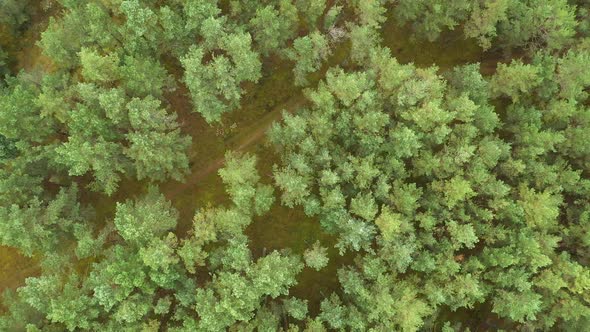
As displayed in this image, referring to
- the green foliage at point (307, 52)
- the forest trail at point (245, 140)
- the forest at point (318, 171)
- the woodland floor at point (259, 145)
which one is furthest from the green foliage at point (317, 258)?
the green foliage at point (307, 52)

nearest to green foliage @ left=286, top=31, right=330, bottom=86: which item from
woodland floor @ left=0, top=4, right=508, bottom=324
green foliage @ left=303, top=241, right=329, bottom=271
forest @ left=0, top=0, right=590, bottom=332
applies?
forest @ left=0, top=0, right=590, bottom=332

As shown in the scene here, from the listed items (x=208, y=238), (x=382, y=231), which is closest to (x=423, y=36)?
(x=382, y=231)

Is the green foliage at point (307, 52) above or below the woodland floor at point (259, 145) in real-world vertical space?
above

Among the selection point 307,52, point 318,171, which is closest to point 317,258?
point 318,171

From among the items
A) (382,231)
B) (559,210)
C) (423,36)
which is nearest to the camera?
(382,231)

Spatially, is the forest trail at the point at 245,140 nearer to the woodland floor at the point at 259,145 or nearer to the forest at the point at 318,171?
the woodland floor at the point at 259,145

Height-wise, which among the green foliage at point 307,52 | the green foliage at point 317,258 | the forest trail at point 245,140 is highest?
the green foliage at point 307,52

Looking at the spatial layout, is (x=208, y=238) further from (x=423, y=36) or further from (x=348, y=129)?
(x=423, y=36)

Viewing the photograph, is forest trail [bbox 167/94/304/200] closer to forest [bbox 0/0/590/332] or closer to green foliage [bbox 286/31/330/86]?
forest [bbox 0/0/590/332]
